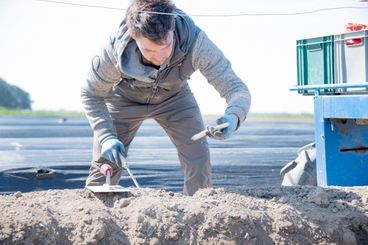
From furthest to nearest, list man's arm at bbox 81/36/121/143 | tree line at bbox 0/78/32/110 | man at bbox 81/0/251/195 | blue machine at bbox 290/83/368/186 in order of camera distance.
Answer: tree line at bbox 0/78/32/110 < blue machine at bbox 290/83/368/186 < man's arm at bbox 81/36/121/143 < man at bbox 81/0/251/195

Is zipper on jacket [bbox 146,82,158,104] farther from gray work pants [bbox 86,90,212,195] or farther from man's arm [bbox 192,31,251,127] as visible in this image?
man's arm [bbox 192,31,251,127]

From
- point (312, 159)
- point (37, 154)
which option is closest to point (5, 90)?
point (37, 154)

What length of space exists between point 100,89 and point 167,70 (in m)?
0.48

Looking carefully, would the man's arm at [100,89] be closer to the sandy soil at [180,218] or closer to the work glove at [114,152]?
the work glove at [114,152]

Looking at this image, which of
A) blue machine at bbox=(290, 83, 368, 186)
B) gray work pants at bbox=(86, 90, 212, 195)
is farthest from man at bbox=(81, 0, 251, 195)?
blue machine at bbox=(290, 83, 368, 186)

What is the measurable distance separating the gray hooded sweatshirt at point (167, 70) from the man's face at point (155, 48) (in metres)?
0.11

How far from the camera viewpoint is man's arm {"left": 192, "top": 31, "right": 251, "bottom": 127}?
454 cm

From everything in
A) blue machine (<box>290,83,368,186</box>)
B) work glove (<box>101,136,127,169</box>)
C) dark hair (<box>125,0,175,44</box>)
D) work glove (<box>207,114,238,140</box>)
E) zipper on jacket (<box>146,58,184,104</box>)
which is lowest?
blue machine (<box>290,83,368,186</box>)

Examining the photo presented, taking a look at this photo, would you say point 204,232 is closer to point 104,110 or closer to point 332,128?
point 104,110

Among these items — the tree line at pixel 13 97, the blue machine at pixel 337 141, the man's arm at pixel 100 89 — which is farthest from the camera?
the tree line at pixel 13 97

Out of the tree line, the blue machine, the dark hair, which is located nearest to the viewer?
the dark hair

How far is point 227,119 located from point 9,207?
1.36m

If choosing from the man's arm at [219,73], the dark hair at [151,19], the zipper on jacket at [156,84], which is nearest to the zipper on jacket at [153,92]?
the zipper on jacket at [156,84]

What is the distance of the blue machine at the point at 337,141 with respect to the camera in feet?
18.5
